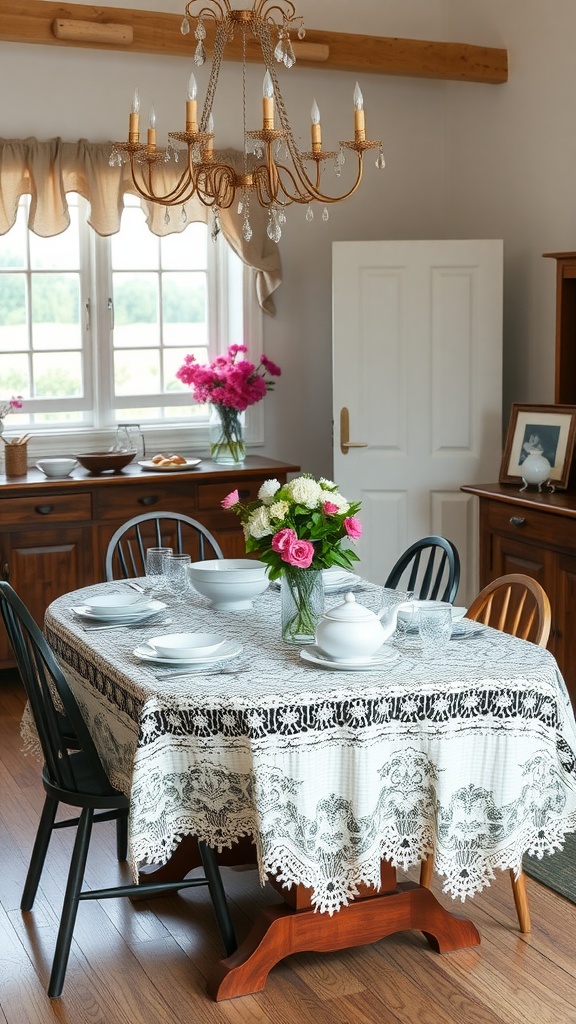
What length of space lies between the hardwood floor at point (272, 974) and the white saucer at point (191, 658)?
0.74 m

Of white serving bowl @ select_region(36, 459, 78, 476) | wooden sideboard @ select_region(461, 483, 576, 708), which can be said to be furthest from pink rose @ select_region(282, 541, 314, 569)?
white serving bowl @ select_region(36, 459, 78, 476)

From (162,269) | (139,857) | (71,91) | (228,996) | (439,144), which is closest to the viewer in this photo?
(139,857)

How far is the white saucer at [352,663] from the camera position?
2.53 meters

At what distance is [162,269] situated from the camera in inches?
215

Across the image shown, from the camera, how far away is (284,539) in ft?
8.71

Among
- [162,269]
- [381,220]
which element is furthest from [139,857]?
[381,220]

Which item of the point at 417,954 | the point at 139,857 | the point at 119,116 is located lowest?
the point at 417,954

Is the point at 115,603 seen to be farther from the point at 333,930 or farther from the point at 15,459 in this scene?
the point at 15,459

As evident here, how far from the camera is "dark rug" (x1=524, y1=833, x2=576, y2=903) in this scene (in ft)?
10.1

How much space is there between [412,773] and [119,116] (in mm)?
3716

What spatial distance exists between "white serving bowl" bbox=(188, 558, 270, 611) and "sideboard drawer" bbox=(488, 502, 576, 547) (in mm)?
1436

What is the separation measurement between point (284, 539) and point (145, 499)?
236 cm

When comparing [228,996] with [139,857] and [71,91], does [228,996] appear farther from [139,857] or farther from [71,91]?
[71,91]

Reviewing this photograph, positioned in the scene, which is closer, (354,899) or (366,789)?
(366,789)
